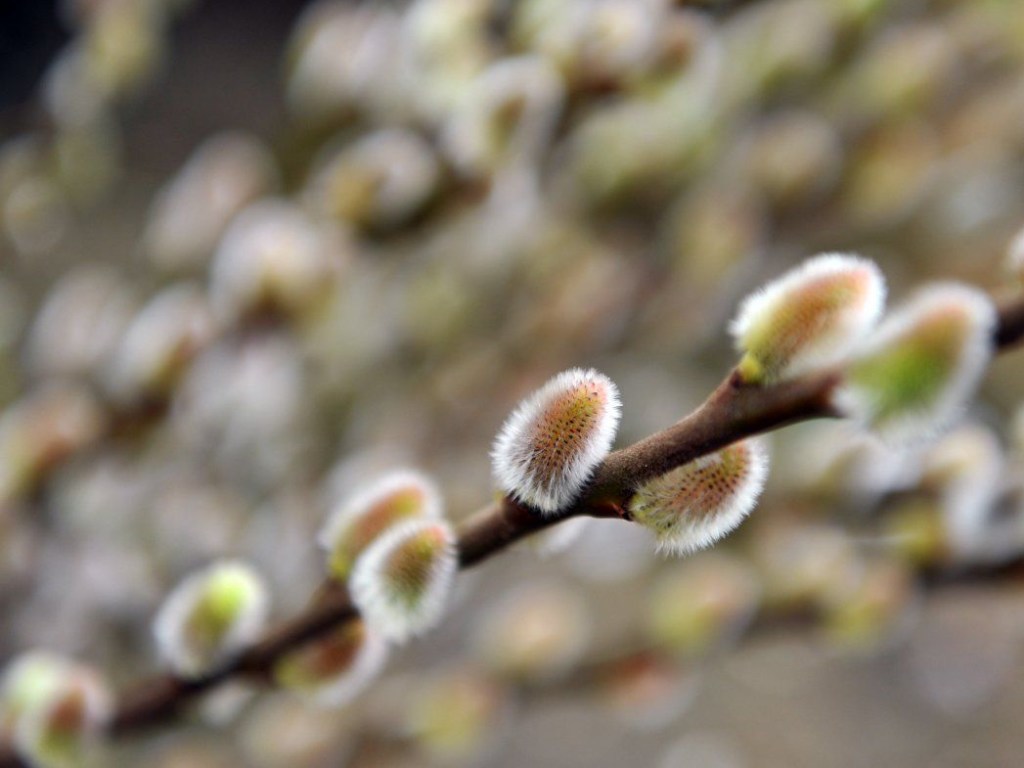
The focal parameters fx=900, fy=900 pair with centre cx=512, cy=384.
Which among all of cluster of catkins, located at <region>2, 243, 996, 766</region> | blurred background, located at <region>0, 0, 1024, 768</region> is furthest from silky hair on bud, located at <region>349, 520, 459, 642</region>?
blurred background, located at <region>0, 0, 1024, 768</region>

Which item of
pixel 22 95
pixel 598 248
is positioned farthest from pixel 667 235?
pixel 22 95

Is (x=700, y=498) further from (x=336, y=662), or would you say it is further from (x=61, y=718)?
(x=61, y=718)

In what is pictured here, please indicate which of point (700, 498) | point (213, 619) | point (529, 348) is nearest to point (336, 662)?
point (213, 619)

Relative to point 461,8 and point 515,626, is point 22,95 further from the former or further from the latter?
point 515,626

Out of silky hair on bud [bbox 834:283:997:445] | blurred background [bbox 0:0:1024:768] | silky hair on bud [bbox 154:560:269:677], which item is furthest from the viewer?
blurred background [bbox 0:0:1024:768]

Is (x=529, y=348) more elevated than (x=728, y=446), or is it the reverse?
(x=529, y=348)

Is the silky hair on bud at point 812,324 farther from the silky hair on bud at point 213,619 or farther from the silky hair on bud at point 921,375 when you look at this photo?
the silky hair on bud at point 213,619

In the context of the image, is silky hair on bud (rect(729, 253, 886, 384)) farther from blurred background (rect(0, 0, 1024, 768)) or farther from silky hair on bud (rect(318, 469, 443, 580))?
blurred background (rect(0, 0, 1024, 768))
